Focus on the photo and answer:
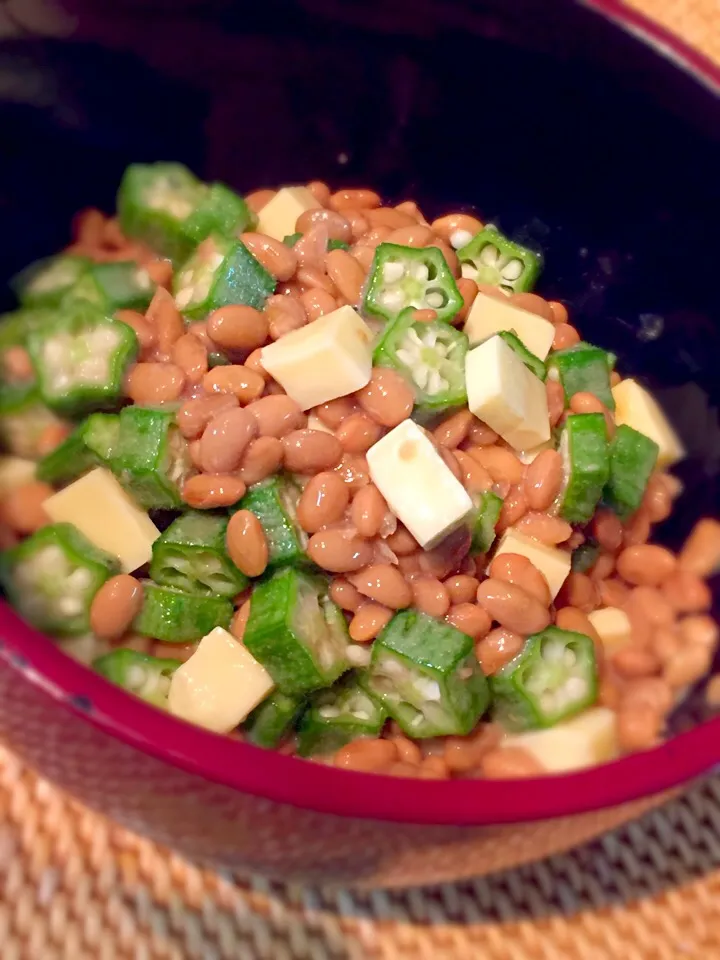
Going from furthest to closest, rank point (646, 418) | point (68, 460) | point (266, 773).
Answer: point (646, 418)
point (68, 460)
point (266, 773)

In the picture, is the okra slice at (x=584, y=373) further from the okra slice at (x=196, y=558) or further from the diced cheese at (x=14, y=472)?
the diced cheese at (x=14, y=472)

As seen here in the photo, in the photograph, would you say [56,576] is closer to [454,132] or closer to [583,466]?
[583,466]

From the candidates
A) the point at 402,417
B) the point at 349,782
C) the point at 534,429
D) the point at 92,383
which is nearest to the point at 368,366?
the point at 402,417

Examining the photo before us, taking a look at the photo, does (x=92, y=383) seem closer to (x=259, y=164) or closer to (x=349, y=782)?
(x=259, y=164)

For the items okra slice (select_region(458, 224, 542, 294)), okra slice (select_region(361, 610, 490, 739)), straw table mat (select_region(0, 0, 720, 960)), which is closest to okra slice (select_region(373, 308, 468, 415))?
okra slice (select_region(458, 224, 542, 294))

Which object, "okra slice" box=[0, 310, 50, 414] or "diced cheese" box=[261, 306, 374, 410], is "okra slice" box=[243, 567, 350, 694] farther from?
"okra slice" box=[0, 310, 50, 414]

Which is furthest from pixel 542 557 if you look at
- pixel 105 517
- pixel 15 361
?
pixel 15 361
